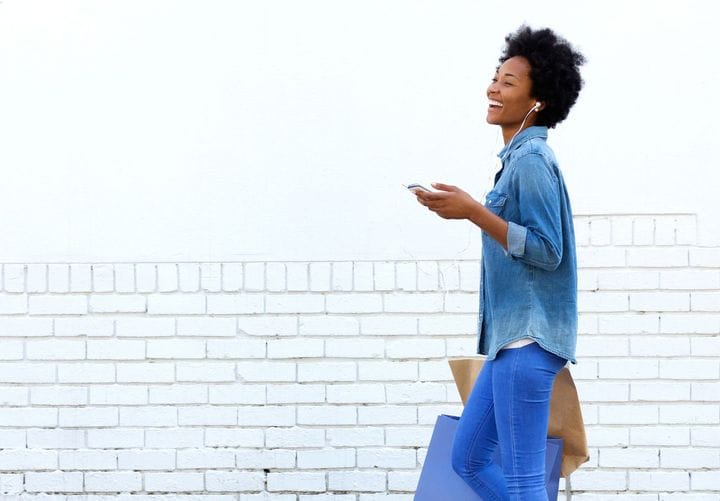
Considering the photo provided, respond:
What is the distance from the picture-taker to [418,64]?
4445 millimetres

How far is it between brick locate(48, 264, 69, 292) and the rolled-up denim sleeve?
2233 mm

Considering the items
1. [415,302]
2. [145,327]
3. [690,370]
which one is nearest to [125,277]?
[145,327]

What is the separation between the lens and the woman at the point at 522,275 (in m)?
2.99

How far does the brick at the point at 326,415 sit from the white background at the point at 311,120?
641 mm

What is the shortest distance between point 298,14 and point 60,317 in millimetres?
1629

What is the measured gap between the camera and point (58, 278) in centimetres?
452

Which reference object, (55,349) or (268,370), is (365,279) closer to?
(268,370)

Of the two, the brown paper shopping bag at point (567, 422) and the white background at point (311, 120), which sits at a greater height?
the white background at point (311, 120)

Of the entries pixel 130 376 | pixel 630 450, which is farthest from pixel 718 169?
pixel 130 376

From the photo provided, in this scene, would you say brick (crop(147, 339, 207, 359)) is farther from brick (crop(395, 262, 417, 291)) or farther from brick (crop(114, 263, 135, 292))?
brick (crop(395, 262, 417, 291))

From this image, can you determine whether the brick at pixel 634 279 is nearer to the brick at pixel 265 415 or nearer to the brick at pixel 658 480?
the brick at pixel 658 480

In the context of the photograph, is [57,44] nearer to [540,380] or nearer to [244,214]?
[244,214]


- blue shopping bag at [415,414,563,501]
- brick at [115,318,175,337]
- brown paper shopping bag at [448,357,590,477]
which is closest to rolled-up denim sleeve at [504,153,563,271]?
brown paper shopping bag at [448,357,590,477]

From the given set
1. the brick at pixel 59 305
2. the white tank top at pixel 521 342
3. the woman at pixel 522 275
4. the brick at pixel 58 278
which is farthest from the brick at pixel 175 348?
the white tank top at pixel 521 342
